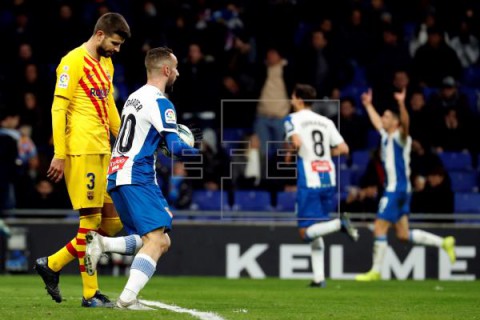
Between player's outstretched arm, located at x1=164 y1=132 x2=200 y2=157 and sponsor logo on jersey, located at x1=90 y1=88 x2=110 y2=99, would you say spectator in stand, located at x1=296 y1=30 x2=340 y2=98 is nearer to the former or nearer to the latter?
sponsor logo on jersey, located at x1=90 y1=88 x2=110 y2=99

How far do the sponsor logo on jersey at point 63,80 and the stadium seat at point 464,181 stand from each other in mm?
10632

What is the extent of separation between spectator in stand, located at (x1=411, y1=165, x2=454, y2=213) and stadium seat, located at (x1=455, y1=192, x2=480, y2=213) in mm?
407

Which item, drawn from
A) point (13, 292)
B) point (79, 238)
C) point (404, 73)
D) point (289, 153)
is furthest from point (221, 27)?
point (79, 238)

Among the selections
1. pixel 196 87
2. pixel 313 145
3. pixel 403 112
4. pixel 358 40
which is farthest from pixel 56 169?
pixel 358 40

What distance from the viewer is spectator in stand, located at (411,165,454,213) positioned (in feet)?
58.3

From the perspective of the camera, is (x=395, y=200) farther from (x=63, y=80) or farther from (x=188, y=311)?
(x=63, y=80)

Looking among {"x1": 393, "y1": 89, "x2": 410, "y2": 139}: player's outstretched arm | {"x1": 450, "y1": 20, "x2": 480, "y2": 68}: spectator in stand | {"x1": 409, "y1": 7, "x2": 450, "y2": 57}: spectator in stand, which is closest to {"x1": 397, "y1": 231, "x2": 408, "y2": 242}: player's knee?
{"x1": 393, "y1": 89, "x2": 410, "y2": 139}: player's outstretched arm

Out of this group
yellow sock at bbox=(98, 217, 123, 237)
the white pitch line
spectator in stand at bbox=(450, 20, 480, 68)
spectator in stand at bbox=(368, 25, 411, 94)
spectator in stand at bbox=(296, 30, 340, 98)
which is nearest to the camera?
the white pitch line

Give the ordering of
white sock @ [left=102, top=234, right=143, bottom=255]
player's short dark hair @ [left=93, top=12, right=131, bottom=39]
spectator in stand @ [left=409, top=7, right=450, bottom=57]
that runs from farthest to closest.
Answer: spectator in stand @ [left=409, top=7, right=450, bottom=57], player's short dark hair @ [left=93, top=12, right=131, bottom=39], white sock @ [left=102, top=234, right=143, bottom=255]

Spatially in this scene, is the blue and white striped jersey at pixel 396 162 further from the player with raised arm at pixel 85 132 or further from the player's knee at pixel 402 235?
the player with raised arm at pixel 85 132

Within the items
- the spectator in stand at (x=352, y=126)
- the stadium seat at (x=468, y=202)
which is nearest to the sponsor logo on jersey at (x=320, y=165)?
the spectator in stand at (x=352, y=126)

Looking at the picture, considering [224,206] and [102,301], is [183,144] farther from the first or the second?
[224,206]

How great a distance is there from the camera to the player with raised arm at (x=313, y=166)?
14.2m

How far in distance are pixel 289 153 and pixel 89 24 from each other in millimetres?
6574
